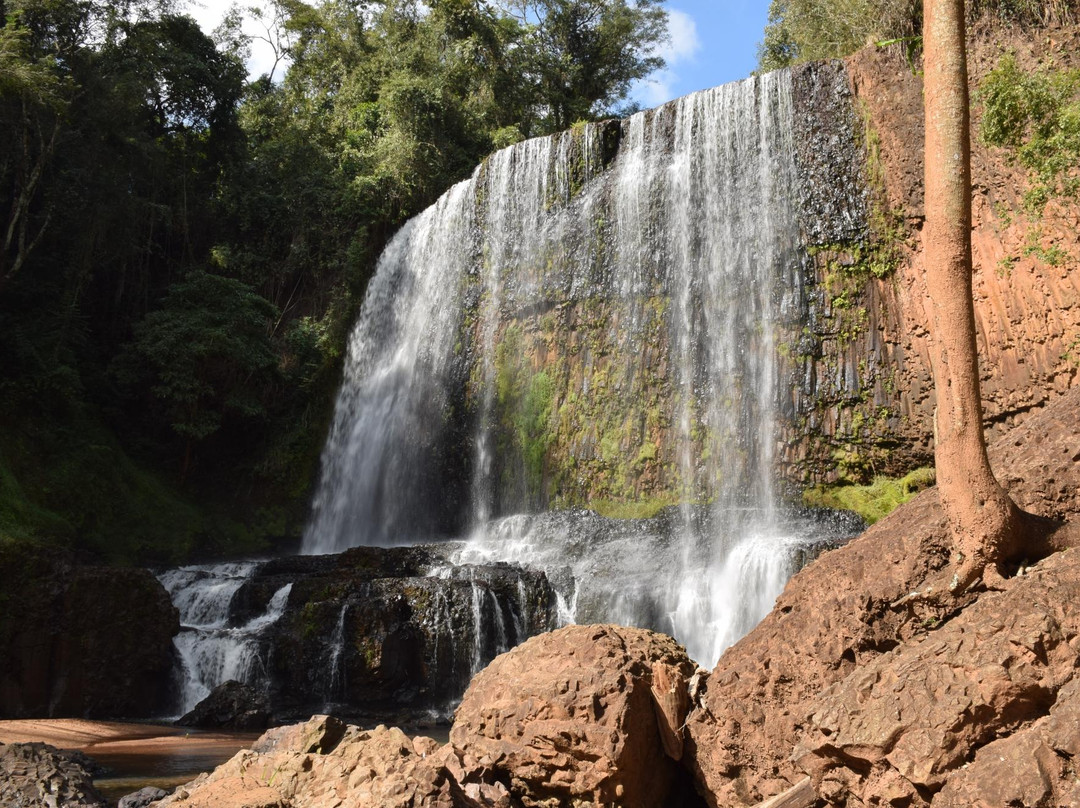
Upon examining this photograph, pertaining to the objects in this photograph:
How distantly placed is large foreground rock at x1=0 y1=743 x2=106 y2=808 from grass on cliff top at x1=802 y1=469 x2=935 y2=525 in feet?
36.3

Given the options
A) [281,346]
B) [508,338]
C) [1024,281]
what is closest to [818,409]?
[1024,281]

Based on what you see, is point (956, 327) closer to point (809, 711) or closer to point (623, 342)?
point (809, 711)

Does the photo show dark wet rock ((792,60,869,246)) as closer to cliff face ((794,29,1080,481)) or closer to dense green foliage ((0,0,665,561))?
cliff face ((794,29,1080,481))

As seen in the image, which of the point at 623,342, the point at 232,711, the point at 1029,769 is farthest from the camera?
the point at 623,342

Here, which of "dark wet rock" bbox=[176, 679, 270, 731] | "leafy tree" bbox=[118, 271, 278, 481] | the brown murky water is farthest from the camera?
"leafy tree" bbox=[118, 271, 278, 481]

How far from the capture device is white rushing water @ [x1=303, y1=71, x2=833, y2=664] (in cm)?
1321

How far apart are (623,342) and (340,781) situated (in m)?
13.3

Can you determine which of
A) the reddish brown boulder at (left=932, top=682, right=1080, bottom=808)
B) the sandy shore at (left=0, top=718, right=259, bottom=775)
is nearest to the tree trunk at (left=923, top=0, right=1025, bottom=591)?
the reddish brown boulder at (left=932, top=682, right=1080, bottom=808)

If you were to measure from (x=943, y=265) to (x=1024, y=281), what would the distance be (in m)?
9.19

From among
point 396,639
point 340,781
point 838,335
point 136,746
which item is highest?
point 838,335

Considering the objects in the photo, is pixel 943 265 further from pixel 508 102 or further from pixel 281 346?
pixel 508 102

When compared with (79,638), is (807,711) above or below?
below

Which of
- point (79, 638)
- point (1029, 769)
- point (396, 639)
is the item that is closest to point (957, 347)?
point (1029, 769)

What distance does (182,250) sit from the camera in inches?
930
